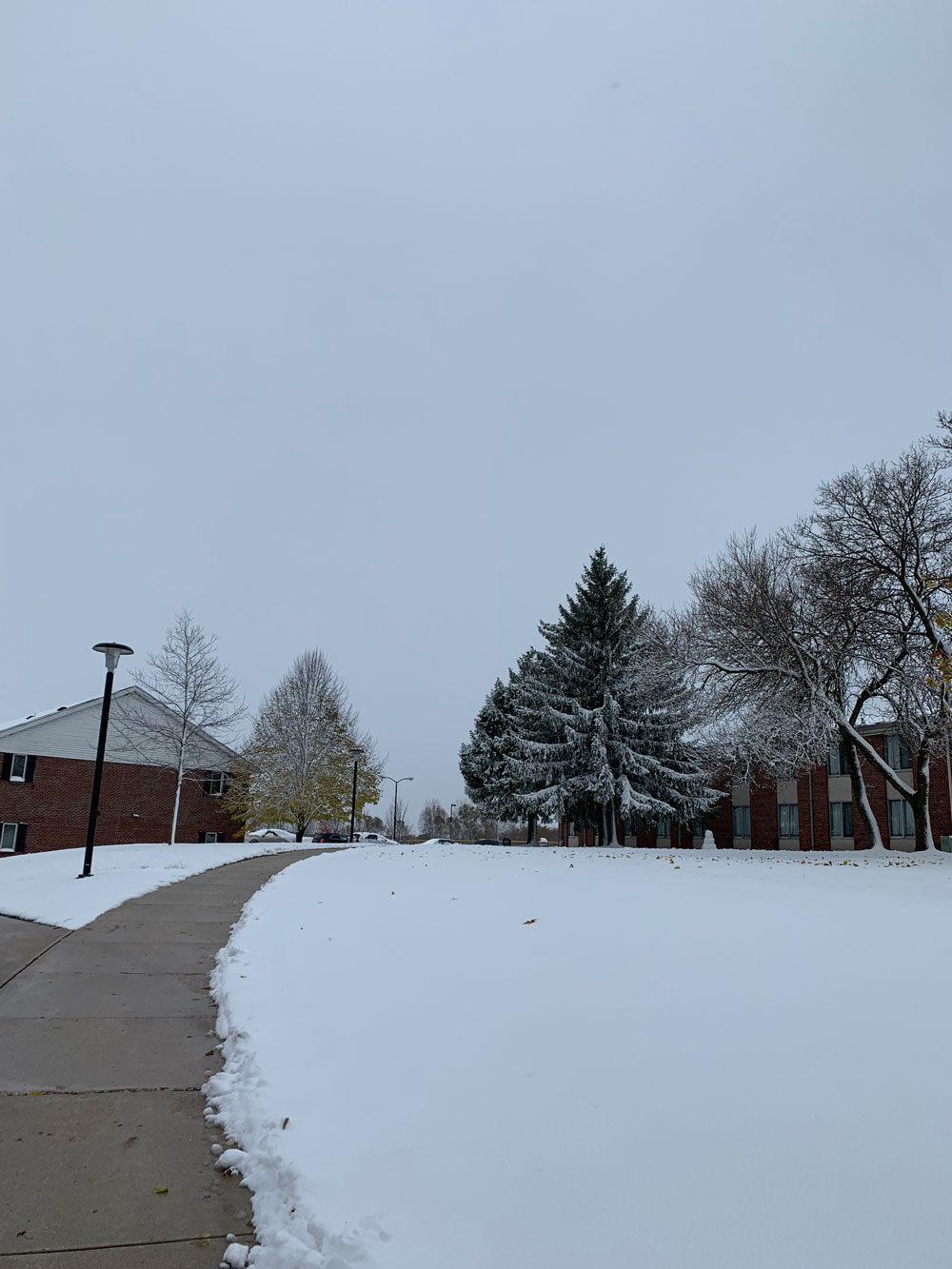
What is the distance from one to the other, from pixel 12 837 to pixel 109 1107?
119 feet

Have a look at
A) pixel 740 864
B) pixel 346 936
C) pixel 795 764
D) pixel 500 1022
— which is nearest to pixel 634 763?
pixel 795 764

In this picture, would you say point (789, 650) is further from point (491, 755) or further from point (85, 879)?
point (491, 755)

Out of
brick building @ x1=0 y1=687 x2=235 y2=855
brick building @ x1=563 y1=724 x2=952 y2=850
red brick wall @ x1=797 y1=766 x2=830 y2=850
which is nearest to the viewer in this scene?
brick building @ x1=563 y1=724 x2=952 y2=850

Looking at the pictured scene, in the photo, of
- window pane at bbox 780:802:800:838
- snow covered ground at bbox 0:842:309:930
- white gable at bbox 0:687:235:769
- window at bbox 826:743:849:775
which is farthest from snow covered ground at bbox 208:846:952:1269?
window pane at bbox 780:802:800:838

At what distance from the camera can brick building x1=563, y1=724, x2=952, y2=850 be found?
3494 cm

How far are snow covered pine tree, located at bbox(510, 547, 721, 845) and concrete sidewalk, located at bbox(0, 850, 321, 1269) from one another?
85.6 ft

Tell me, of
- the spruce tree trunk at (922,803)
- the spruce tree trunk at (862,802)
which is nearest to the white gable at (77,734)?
the spruce tree trunk at (862,802)

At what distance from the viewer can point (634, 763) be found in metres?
33.2

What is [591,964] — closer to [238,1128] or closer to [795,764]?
[238,1128]

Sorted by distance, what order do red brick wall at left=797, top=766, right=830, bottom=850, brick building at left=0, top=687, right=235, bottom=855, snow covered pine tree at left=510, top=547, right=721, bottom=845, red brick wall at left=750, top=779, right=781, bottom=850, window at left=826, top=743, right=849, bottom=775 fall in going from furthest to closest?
red brick wall at left=750, top=779, right=781, bottom=850 < red brick wall at left=797, top=766, right=830, bottom=850 < window at left=826, top=743, right=849, bottom=775 < brick building at left=0, top=687, right=235, bottom=855 < snow covered pine tree at left=510, top=547, right=721, bottom=845

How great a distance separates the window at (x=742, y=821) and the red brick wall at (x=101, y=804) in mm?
28296

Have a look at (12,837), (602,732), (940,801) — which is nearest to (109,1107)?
(602,732)

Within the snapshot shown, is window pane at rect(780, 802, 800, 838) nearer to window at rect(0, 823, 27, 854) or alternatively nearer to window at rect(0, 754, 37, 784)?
window at rect(0, 823, 27, 854)

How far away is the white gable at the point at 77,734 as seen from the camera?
3544 cm
